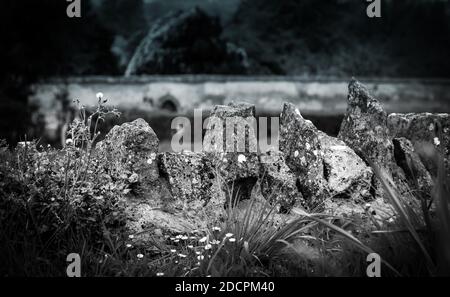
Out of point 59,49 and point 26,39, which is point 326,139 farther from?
point 59,49

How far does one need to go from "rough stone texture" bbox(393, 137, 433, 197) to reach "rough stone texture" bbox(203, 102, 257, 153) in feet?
4.46

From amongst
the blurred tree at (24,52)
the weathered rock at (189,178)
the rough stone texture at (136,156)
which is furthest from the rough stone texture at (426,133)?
the blurred tree at (24,52)

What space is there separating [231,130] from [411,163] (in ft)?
5.35

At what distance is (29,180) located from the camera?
386 cm

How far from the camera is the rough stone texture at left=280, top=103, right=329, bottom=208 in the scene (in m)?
4.30

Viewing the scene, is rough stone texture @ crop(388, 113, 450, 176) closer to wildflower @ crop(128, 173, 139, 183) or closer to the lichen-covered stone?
the lichen-covered stone

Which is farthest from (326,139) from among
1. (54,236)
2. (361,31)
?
(361,31)

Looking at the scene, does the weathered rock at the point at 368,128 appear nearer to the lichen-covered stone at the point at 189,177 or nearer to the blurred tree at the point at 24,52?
the lichen-covered stone at the point at 189,177

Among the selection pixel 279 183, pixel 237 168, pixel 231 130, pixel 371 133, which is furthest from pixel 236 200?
pixel 371 133

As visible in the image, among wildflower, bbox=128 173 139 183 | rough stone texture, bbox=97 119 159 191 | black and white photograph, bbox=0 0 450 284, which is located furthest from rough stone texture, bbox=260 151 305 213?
wildflower, bbox=128 173 139 183

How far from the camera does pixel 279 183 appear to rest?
4.30 meters

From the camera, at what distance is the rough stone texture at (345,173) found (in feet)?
14.3

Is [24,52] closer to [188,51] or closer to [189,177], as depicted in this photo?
[189,177]
